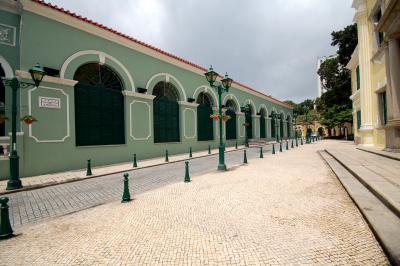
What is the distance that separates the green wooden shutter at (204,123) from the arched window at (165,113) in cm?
305

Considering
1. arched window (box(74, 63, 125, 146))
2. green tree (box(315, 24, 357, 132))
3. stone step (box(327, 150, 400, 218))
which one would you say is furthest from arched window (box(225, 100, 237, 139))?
green tree (box(315, 24, 357, 132))

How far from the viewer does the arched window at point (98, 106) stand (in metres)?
12.2

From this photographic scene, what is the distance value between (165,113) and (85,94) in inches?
256

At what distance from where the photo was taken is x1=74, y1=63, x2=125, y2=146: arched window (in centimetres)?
1225

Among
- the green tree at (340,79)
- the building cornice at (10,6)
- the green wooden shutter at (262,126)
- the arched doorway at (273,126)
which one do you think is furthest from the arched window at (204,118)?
the green tree at (340,79)

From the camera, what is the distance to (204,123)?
71.8 ft

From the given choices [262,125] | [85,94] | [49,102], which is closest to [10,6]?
[49,102]

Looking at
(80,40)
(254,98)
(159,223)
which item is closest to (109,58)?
(80,40)

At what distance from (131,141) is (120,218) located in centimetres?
1052

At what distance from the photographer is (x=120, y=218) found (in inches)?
184

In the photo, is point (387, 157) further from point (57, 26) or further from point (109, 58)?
point (57, 26)

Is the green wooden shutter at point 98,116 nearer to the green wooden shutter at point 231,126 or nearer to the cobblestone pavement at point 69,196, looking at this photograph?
the cobblestone pavement at point 69,196

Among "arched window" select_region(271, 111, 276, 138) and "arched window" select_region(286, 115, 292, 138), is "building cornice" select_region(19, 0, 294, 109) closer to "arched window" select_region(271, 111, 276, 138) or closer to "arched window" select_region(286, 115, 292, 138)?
"arched window" select_region(271, 111, 276, 138)

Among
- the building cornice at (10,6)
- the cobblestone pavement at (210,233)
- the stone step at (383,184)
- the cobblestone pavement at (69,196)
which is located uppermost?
the building cornice at (10,6)
